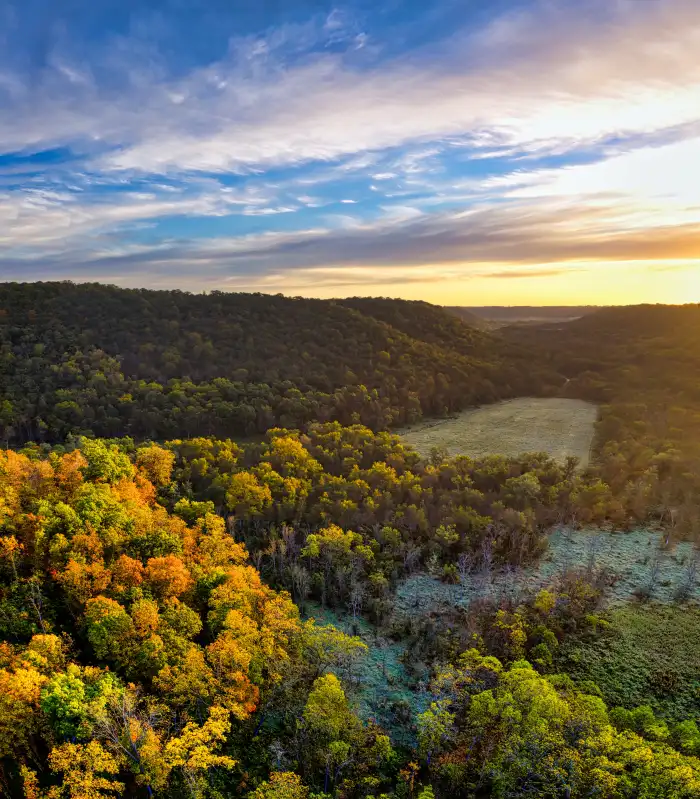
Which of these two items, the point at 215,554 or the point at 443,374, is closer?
the point at 215,554

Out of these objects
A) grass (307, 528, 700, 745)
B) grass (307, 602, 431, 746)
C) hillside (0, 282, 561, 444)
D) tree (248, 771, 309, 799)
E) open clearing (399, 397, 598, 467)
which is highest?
hillside (0, 282, 561, 444)

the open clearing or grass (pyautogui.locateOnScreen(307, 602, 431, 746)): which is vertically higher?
the open clearing

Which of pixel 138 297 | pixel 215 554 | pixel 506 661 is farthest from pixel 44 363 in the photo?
pixel 506 661

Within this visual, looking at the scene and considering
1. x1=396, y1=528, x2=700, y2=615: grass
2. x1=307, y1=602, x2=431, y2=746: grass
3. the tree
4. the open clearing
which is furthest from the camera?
the open clearing

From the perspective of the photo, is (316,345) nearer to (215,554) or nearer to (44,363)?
(44,363)

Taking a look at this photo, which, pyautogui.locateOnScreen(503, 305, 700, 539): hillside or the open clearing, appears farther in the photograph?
the open clearing

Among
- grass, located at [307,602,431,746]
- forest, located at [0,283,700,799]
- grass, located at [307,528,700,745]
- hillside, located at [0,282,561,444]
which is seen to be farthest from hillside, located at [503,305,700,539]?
grass, located at [307,602,431,746]

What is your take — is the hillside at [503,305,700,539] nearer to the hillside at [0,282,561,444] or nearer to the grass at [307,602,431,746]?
the hillside at [0,282,561,444]

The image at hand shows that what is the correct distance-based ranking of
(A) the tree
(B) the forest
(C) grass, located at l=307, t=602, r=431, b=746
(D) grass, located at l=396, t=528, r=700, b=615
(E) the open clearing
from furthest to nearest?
(E) the open clearing
(D) grass, located at l=396, t=528, r=700, b=615
(C) grass, located at l=307, t=602, r=431, b=746
(B) the forest
(A) the tree
